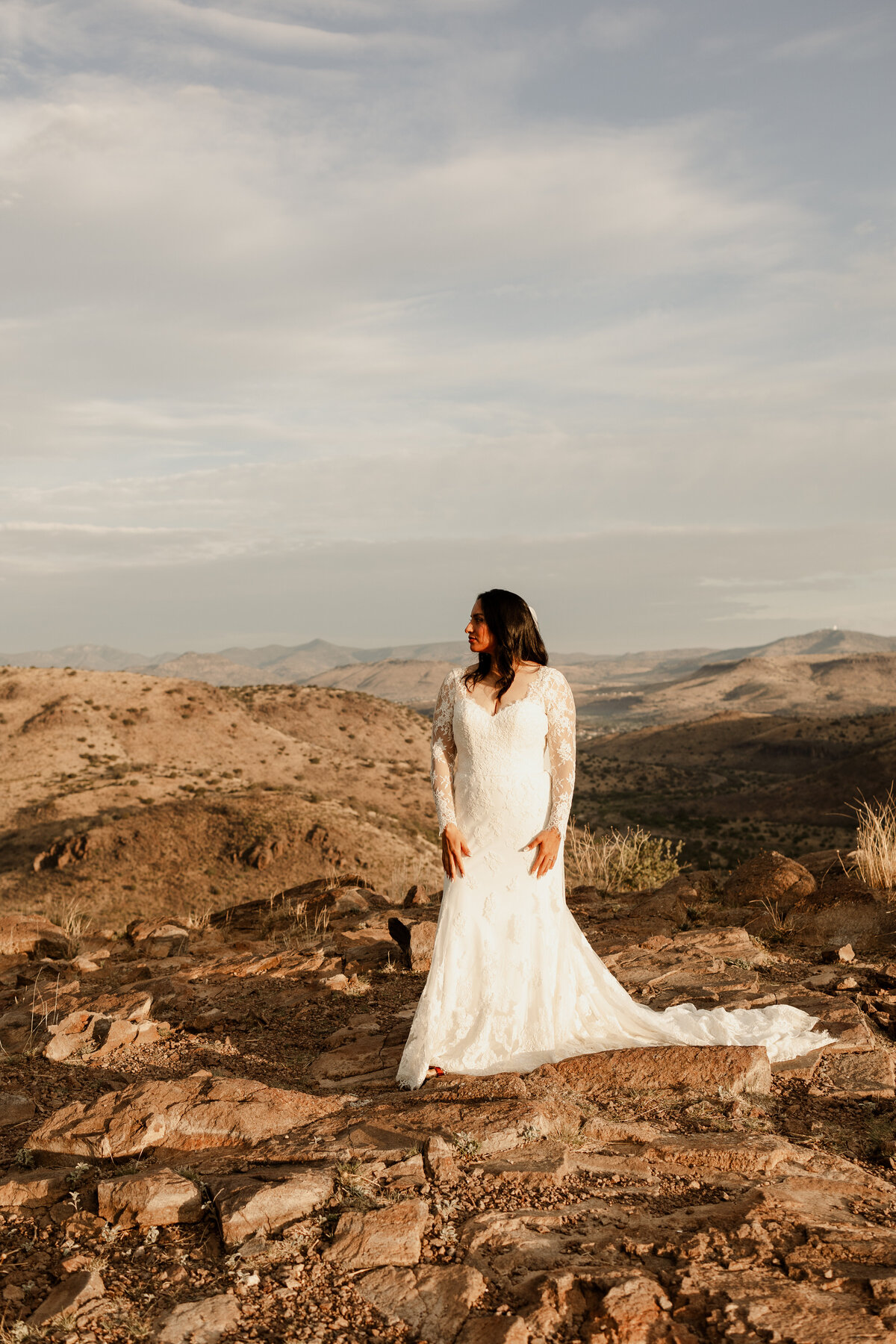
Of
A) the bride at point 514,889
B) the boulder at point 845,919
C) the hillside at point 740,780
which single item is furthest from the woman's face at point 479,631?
the hillside at point 740,780

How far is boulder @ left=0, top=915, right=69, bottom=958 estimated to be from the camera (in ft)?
33.4

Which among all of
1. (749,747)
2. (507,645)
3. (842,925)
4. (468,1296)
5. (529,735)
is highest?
(507,645)

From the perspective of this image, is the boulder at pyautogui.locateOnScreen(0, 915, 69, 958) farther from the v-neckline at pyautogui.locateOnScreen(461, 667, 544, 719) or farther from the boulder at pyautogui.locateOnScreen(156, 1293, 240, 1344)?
the boulder at pyautogui.locateOnScreen(156, 1293, 240, 1344)

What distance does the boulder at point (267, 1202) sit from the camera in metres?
3.14

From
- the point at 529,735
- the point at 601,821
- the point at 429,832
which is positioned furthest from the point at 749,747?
the point at 529,735

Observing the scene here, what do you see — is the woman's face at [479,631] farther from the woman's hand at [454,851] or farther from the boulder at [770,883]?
the boulder at [770,883]

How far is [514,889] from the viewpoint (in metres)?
4.94

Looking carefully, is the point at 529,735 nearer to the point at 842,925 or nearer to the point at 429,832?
the point at 842,925

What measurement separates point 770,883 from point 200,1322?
25.7 ft

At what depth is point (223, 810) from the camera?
25094mm

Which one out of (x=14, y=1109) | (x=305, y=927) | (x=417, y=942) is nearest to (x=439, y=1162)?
(x=14, y=1109)

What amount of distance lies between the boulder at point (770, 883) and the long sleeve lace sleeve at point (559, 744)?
16.0ft

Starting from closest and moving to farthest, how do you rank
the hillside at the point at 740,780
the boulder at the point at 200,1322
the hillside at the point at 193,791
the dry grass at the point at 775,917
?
the boulder at the point at 200,1322
the dry grass at the point at 775,917
the hillside at the point at 193,791
the hillside at the point at 740,780

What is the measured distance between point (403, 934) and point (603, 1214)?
4.88 m
